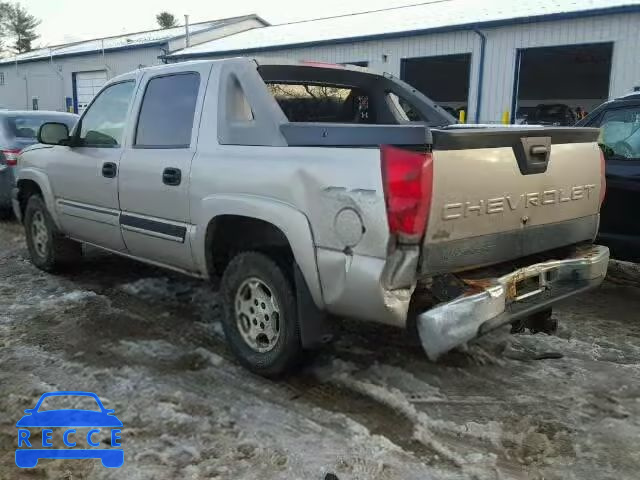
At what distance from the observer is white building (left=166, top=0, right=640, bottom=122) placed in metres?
14.4

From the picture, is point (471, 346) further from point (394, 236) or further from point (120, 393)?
point (120, 393)

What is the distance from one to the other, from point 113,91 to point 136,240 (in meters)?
1.35

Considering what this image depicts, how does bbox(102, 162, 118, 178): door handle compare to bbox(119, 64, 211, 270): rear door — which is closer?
bbox(119, 64, 211, 270): rear door

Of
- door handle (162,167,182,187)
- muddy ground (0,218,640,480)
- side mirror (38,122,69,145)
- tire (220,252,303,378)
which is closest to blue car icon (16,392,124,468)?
muddy ground (0,218,640,480)

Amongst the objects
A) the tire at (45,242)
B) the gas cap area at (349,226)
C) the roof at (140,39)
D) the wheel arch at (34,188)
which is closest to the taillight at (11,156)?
the wheel arch at (34,188)

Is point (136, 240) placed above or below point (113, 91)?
below

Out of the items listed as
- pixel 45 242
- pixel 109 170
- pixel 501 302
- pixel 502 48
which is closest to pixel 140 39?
pixel 502 48

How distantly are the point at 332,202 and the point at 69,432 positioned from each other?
5.83 feet

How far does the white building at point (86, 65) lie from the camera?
2881cm

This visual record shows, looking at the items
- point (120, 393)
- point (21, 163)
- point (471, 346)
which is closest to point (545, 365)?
point (471, 346)

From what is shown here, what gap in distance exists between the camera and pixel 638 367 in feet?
13.0

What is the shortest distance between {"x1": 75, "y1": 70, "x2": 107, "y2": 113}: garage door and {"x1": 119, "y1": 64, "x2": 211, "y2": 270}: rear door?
2885 centimetres

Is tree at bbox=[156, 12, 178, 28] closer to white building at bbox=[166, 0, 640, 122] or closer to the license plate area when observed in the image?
white building at bbox=[166, 0, 640, 122]

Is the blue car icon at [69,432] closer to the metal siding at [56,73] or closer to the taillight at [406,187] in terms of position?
the taillight at [406,187]
